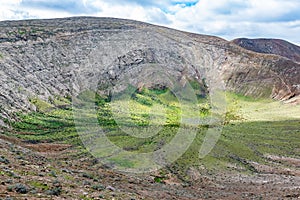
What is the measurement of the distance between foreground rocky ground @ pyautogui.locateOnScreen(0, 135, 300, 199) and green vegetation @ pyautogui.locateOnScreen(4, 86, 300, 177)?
8.76ft

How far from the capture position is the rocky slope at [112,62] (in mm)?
74750

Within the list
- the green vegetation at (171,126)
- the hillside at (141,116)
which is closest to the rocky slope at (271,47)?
the hillside at (141,116)

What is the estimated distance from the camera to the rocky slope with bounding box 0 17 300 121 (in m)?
74.8

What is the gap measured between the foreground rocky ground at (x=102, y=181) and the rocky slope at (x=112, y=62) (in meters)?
20.6

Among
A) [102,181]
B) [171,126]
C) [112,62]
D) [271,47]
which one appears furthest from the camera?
[271,47]

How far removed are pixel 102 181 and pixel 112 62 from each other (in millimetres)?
73926

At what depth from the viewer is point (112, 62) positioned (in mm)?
100875

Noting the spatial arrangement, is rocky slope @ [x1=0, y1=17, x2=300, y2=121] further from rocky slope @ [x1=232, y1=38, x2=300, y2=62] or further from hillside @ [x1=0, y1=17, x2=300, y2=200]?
rocky slope @ [x1=232, y1=38, x2=300, y2=62]

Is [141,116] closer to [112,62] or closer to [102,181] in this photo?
[112,62]

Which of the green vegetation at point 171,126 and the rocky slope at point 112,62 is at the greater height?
the rocky slope at point 112,62

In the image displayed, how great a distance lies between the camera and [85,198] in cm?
2028

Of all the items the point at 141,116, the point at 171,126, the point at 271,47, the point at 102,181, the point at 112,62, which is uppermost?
the point at 271,47

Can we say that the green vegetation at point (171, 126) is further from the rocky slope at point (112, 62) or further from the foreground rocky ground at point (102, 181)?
the rocky slope at point (112, 62)

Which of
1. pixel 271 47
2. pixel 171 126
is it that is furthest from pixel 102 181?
pixel 271 47
